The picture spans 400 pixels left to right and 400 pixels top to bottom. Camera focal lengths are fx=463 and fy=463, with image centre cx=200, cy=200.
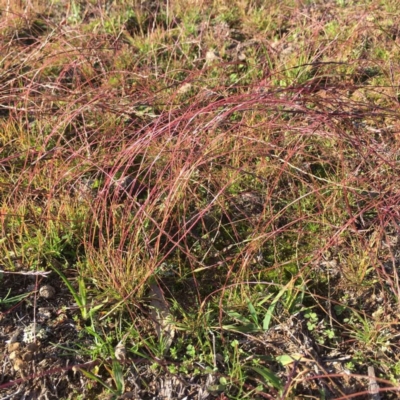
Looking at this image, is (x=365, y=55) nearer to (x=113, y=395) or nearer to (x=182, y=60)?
(x=182, y=60)

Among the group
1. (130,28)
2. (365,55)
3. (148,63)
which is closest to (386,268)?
(365,55)

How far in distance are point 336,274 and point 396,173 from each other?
56 centimetres

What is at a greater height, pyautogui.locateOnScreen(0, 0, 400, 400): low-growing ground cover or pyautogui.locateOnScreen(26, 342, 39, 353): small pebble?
pyautogui.locateOnScreen(0, 0, 400, 400): low-growing ground cover

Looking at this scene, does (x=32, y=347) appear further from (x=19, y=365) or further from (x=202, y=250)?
(x=202, y=250)

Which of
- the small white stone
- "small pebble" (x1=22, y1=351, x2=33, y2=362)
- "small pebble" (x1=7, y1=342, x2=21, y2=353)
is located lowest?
"small pebble" (x1=22, y1=351, x2=33, y2=362)

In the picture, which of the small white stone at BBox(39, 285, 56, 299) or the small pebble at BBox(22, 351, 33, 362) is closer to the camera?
the small pebble at BBox(22, 351, 33, 362)

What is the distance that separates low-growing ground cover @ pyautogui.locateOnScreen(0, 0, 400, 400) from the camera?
60.0 inches

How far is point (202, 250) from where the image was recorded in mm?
1851

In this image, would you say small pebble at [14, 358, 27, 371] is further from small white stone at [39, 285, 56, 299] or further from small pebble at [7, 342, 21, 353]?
small white stone at [39, 285, 56, 299]

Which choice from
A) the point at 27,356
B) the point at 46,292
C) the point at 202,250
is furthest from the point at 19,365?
the point at 202,250

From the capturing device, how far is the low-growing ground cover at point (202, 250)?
1.52 metres

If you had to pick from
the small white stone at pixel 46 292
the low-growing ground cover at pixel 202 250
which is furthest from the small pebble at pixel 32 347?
the small white stone at pixel 46 292

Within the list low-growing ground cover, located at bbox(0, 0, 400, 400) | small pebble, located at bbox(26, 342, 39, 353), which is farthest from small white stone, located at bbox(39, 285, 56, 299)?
small pebble, located at bbox(26, 342, 39, 353)

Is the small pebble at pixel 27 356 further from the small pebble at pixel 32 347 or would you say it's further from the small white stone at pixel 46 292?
the small white stone at pixel 46 292
